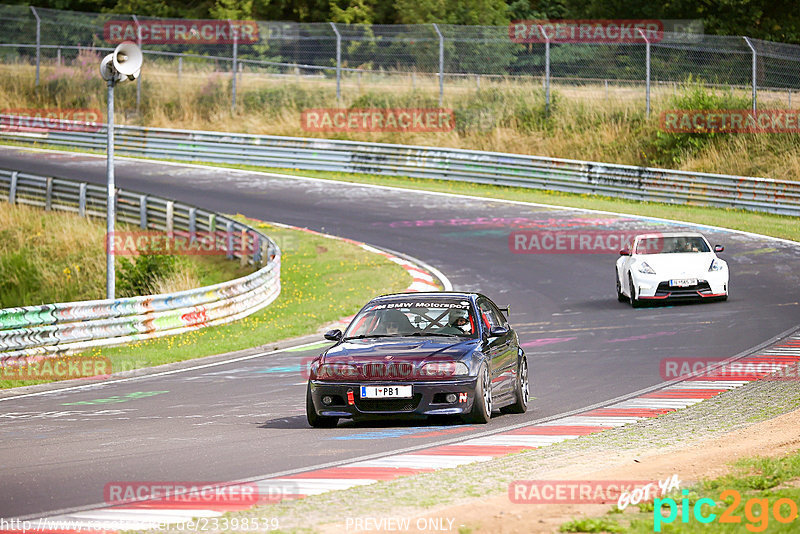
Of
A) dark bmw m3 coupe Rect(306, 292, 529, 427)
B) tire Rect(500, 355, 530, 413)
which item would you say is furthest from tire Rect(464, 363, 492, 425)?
tire Rect(500, 355, 530, 413)

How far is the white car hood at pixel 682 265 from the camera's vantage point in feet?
68.1

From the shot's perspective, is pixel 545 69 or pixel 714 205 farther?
pixel 545 69

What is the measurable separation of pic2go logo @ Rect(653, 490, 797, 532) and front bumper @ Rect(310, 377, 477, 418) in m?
4.12

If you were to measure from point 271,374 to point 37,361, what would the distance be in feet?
11.9

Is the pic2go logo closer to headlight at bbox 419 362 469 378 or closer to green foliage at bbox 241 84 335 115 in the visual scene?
headlight at bbox 419 362 469 378

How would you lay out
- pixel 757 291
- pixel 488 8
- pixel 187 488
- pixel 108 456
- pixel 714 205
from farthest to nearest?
pixel 488 8
pixel 714 205
pixel 757 291
pixel 108 456
pixel 187 488

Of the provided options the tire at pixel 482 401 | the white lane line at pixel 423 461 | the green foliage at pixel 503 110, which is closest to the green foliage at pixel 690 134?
the green foliage at pixel 503 110

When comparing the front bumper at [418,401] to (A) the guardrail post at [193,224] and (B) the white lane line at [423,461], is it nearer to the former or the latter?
(B) the white lane line at [423,461]

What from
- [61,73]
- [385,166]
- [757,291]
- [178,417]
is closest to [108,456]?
[178,417]

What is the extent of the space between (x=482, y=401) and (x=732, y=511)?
466 cm

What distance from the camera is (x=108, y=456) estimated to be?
9.50 meters

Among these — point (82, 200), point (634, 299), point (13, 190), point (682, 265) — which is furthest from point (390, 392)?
point (13, 190)

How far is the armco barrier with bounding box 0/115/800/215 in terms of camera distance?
33.2 m

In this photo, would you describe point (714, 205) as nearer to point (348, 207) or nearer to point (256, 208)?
point (348, 207)
